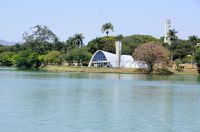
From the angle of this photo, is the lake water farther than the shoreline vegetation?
No

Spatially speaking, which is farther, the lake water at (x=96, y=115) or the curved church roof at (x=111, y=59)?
the curved church roof at (x=111, y=59)

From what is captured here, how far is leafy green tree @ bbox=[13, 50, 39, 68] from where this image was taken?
127m

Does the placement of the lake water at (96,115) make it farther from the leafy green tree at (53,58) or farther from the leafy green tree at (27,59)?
the leafy green tree at (27,59)

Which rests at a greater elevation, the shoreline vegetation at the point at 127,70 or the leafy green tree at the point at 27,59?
the leafy green tree at the point at 27,59

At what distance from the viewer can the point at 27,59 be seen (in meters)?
128

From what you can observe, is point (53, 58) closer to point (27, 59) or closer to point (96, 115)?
point (27, 59)

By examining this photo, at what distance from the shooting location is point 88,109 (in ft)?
95.3

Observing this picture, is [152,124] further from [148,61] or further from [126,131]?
[148,61]

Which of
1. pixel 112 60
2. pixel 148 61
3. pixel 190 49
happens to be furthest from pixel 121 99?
pixel 190 49

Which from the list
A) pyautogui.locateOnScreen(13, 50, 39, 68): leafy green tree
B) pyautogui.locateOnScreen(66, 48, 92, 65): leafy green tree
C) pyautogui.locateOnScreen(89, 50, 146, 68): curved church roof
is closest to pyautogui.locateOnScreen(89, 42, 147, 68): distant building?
pyautogui.locateOnScreen(89, 50, 146, 68): curved church roof

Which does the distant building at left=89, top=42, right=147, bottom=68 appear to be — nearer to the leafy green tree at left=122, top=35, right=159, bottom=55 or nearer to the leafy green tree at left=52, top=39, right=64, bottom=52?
the leafy green tree at left=122, top=35, right=159, bottom=55

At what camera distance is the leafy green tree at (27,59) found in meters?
127

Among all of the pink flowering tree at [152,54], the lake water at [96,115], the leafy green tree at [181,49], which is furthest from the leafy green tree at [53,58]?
the lake water at [96,115]

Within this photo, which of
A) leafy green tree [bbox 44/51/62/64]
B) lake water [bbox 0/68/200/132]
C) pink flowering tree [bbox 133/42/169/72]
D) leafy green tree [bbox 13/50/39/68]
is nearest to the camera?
lake water [bbox 0/68/200/132]
